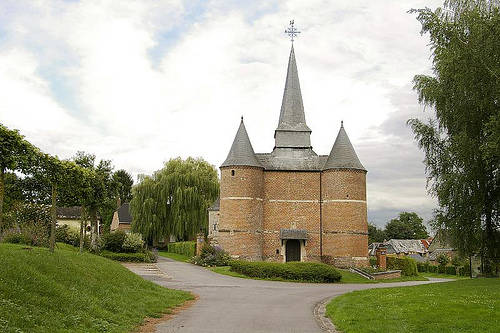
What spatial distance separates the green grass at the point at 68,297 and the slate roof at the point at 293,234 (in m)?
20.8

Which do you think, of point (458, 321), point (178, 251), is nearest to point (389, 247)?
point (178, 251)

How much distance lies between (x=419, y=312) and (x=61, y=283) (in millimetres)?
9464

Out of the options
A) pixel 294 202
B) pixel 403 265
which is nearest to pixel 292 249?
pixel 294 202

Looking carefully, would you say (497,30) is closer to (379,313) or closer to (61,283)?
(379,313)

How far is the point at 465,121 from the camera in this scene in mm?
21766

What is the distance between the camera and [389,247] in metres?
79.2

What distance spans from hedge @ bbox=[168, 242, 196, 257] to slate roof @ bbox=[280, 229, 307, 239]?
10.2 meters

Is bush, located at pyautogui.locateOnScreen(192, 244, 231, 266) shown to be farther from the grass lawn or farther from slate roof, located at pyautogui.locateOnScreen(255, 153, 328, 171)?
the grass lawn

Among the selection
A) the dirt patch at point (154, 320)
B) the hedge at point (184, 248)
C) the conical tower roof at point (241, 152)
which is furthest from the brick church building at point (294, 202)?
the dirt patch at point (154, 320)

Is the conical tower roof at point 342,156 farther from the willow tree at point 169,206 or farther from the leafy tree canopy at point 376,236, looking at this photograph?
the leafy tree canopy at point 376,236

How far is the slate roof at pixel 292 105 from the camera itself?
4059 centimetres

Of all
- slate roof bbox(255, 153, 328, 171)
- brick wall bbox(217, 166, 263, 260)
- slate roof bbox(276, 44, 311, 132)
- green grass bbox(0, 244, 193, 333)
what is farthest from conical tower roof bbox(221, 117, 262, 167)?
green grass bbox(0, 244, 193, 333)

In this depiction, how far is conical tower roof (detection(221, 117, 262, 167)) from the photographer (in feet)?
124

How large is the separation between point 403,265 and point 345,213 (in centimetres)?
742
